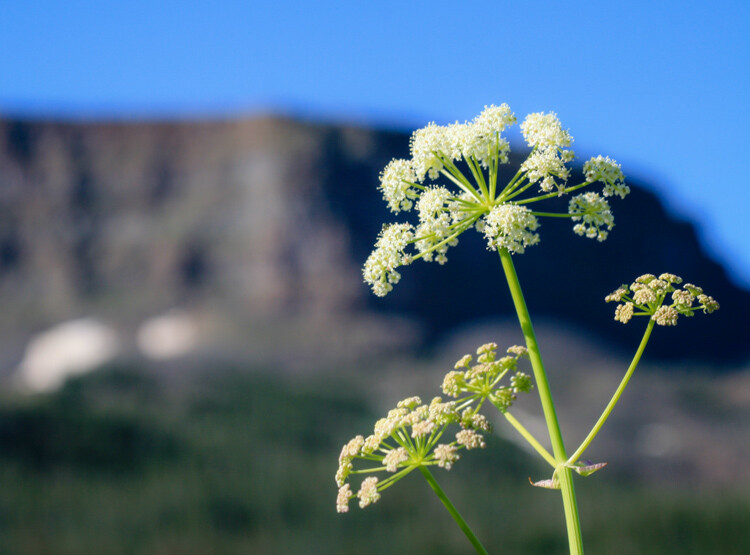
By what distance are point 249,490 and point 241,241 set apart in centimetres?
1493

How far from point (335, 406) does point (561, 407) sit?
Result: 40.5 feet

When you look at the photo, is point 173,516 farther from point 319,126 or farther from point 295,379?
point 319,126

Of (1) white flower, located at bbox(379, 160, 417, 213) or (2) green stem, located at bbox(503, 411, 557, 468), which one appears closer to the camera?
(2) green stem, located at bbox(503, 411, 557, 468)

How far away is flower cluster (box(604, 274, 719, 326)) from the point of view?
236cm

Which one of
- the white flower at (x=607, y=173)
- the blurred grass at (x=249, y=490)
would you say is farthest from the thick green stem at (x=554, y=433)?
the blurred grass at (x=249, y=490)

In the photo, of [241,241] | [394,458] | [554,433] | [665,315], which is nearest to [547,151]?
[665,315]

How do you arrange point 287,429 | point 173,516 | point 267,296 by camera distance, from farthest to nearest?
point 267,296, point 287,429, point 173,516

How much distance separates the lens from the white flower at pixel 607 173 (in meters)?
2.56

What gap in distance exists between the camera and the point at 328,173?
42.7 metres

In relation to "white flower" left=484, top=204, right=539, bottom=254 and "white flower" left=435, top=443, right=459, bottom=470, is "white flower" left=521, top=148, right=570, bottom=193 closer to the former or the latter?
"white flower" left=484, top=204, right=539, bottom=254

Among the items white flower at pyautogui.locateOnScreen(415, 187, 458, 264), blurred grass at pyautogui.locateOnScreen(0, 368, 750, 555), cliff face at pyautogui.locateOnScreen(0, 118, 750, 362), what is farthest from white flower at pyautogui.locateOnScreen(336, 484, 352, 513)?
cliff face at pyautogui.locateOnScreen(0, 118, 750, 362)

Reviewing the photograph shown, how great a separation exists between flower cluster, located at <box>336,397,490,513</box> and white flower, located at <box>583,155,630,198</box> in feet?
3.41

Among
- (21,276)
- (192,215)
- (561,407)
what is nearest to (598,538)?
(561,407)

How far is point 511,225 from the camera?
7.84 ft
